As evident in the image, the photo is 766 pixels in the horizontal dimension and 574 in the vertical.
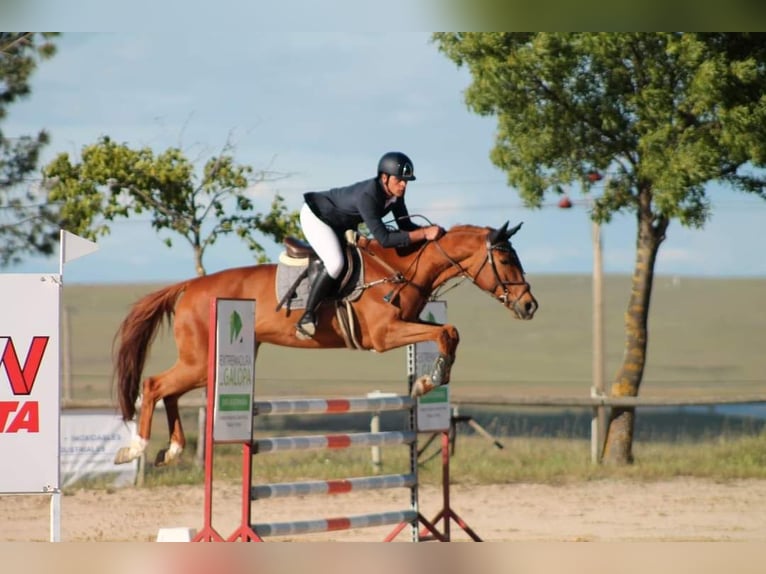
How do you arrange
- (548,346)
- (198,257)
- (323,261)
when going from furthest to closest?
(548,346)
(198,257)
(323,261)

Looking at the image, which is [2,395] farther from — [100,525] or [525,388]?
[525,388]

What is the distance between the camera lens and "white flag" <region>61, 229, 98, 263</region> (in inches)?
213

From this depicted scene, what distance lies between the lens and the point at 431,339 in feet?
19.9

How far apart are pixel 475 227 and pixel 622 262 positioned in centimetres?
3473

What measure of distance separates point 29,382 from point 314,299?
5.14 feet

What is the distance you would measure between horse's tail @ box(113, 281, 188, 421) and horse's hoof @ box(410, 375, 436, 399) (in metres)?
1.43

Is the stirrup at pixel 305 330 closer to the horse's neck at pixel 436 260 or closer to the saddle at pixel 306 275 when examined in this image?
the saddle at pixel 306 275

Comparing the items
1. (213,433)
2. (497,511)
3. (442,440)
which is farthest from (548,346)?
(213,433)

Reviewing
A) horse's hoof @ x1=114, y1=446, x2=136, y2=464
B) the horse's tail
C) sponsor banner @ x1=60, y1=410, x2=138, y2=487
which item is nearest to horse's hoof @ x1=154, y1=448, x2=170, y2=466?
horse's hoof @ x1=114, y1=446, x2=136, y2=464

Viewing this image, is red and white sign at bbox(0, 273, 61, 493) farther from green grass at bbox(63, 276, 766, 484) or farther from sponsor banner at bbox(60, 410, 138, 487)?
green grass at bbox(63, 276, 766, 484)

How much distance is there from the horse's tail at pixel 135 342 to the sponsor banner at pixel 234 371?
1310mm

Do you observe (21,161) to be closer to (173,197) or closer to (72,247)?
(173,197)

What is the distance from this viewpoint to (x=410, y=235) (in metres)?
6.11
